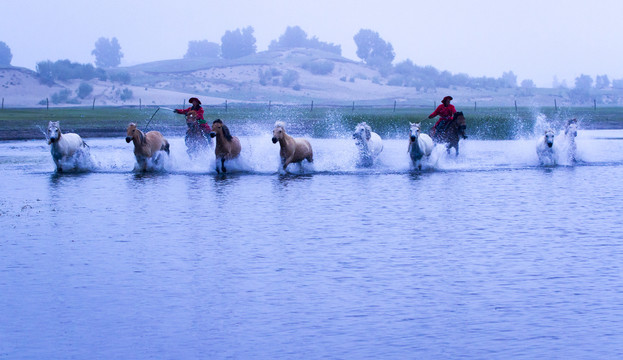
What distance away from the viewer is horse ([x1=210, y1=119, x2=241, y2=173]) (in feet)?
81.0

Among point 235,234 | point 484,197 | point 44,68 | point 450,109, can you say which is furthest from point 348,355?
point 44,68

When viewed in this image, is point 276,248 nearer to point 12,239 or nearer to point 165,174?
point 12,239

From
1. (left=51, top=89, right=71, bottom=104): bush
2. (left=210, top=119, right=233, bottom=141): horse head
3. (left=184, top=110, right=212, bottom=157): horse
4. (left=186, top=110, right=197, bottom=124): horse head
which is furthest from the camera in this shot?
(left=51, top=89, right=71, bottom=104): bush

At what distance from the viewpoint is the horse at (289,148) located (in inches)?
960

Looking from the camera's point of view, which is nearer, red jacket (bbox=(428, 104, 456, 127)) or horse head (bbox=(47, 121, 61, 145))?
horse head (bbox=(47, 121, 61, 145))

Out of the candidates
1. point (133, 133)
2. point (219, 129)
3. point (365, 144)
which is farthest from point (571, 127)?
point (133, 133)

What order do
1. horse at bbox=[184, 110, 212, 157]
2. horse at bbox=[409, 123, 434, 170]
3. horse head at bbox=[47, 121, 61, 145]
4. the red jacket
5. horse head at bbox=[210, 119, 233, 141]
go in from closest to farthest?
1. horse head at bbox=[210, 119, 233, 141]
2. horse head at bbox=[47, 121, 61, 145]
3. horse at bbox=[409, 123, 434, 170]
4. horse at bbox=[184, 110, 212, 157]
5. the red jacket

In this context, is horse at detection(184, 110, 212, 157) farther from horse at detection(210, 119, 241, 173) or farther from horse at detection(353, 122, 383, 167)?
horse at detection(353, 122, 383, 167)

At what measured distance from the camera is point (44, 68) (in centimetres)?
18475

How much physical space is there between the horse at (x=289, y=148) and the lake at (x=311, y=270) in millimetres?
1926

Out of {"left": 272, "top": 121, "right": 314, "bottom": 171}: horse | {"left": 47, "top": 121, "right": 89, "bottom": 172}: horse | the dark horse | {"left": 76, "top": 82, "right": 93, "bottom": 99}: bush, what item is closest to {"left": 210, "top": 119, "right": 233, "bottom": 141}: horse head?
{"left": 272, "top": 121, "right": 314, "bottom": 171}: horse

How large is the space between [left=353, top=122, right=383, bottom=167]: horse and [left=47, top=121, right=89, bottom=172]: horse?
23.0 feet

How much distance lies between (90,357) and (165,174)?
17.1 metres

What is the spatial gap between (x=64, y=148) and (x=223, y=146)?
413 cm
